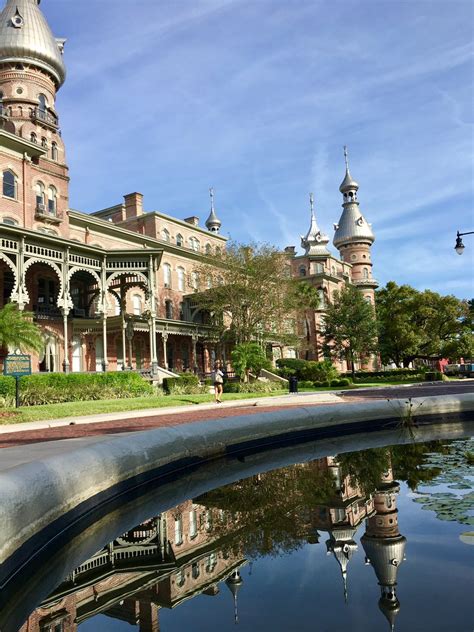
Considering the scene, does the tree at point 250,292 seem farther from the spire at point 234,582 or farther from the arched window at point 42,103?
the spire at point 234,582

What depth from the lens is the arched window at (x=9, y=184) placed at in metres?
32.8

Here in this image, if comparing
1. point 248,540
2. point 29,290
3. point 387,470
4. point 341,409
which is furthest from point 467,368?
point 248,540

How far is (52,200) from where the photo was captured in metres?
36.9

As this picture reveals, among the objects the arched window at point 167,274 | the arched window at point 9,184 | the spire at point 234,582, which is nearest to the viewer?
the spire at point 234,582

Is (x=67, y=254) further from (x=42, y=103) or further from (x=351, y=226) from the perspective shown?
(x=351, y=226)

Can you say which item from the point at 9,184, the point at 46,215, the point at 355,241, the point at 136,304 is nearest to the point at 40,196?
the point at 46,215

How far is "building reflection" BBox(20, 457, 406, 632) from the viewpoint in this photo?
3.62 meters

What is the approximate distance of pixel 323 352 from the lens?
58.1m

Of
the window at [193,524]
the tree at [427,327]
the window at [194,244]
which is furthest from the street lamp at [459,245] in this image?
the tree at [427,327]

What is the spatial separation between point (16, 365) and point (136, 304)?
2504cm

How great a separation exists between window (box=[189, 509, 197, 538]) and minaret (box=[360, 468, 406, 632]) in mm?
1624

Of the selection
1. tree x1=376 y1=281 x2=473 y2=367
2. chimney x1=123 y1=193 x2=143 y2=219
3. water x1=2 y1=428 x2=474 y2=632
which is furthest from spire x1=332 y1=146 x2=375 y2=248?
water x1=2 y1=428 x2=474 y2=632

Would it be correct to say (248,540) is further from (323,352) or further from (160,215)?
(323,352)

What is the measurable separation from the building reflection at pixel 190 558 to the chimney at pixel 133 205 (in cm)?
4717
